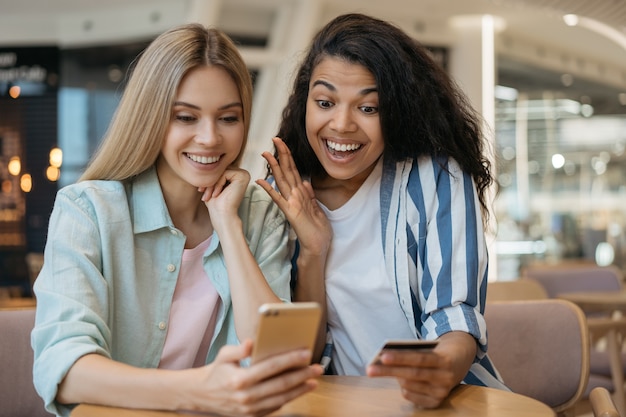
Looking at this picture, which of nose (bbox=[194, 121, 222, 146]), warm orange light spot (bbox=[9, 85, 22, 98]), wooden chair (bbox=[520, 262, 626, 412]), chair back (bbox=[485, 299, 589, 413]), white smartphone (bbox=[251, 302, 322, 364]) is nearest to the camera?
white smartphone (bbox=[251, 302, 322, 364])

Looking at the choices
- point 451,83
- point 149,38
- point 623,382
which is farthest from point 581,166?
point 451,83

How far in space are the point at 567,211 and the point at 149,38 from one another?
589 cm

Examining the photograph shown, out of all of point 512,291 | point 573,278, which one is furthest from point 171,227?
point 573,278

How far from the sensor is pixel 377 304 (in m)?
2.29

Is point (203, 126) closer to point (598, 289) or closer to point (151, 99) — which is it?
point (151, 99)

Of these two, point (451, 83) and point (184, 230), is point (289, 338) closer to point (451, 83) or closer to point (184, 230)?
point (184, 230)

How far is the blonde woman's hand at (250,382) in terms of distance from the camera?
1.48 metres

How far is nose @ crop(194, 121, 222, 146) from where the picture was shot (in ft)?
6.84

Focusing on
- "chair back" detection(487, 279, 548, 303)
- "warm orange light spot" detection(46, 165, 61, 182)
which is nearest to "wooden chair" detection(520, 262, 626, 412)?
"chair back" detection(487, 279, 548, 303)

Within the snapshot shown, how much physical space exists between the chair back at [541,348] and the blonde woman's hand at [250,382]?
4.29 ft

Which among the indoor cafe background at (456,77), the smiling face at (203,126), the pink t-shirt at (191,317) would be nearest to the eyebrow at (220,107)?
the smiling face at (203,126)

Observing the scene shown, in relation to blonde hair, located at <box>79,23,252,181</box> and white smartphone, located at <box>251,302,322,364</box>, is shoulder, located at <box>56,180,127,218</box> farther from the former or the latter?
white smartphone, located at <box>251,302,322,364</box>

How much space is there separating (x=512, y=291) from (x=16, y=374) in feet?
6.68

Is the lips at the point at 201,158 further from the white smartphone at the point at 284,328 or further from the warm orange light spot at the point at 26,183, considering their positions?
the warm orange light spot at the point at 26,183
